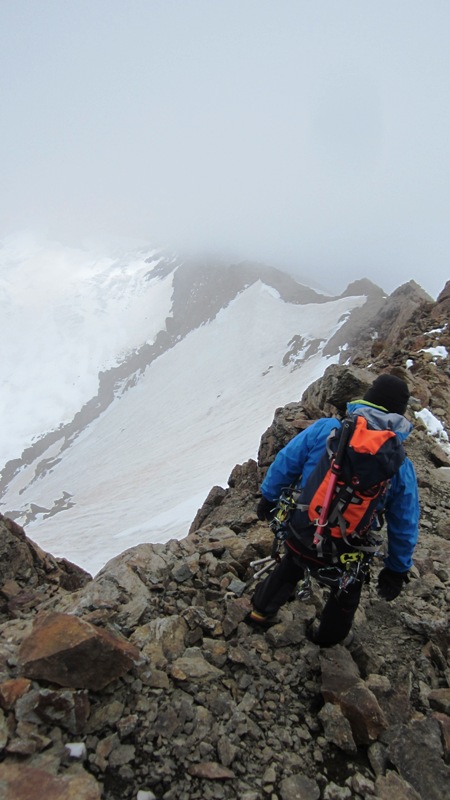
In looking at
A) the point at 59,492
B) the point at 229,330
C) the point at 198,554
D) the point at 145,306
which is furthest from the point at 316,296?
the point at 198,554

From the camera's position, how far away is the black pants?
4.27 m

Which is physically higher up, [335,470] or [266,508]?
[335,470]

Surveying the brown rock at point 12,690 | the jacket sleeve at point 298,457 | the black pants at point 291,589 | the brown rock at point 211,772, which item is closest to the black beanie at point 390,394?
the jacket sleeve at point 298,457

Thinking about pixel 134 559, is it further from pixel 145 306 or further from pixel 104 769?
pixel 145 306

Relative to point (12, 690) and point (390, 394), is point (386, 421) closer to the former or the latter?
point (390, 394)

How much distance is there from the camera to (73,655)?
3.60m

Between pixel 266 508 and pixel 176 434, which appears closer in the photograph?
pixel 266 508

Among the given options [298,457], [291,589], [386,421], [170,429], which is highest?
[386,421]

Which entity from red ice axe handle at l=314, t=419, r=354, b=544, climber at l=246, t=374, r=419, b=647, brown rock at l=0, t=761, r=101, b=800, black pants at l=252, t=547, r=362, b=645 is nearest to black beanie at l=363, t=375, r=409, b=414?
climber at l=246, t=374, r=419, b=647

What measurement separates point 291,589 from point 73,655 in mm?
2163

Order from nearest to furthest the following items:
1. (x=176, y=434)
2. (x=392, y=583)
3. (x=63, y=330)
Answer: (x=392, y=583), (x=176, y=434), (x=63, y=330)

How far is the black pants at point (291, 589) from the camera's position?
4.27 meters

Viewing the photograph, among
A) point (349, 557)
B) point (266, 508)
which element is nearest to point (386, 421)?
point (349, 557)

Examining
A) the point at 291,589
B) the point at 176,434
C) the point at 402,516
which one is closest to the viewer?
the point at 402,516
